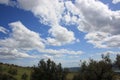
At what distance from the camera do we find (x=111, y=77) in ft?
193

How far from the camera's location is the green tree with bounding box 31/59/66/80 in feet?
193

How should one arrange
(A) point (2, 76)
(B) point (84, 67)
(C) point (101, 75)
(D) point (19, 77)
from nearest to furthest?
(C) point (101, 75) → (B) point (84, 67) → (A) point (2, 76) → (D) point (19, 77)

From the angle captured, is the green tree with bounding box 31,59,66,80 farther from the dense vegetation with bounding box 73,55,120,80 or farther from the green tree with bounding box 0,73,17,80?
the green tree with bounding box 0,73,17,80

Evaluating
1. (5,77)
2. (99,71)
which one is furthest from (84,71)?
(5,77)

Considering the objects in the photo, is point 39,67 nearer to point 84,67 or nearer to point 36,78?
point 36,78

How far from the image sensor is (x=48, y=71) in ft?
195

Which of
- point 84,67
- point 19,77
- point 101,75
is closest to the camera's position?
point 101,75

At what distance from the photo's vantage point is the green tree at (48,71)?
59.0m

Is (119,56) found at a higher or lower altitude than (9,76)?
higher

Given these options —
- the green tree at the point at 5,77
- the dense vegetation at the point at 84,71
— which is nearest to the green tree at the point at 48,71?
the dense vegetation at the point at 84,71

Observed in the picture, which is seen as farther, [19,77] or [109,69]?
[19,77]

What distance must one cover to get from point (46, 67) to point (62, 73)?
4.86m

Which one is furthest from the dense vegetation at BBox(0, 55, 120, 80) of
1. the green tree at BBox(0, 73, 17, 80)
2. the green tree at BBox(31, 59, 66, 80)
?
the green tree at BBox(0, 73, 17, 80)

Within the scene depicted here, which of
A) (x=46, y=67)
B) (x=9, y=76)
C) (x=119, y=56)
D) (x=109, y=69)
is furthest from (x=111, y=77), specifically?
(x=9, y=76)
